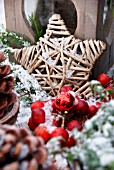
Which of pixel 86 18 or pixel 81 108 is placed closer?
pixel 81 108

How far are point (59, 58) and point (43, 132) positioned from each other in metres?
0.27

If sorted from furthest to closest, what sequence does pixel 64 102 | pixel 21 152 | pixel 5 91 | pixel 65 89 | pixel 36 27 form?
pixel 36 27 → pixel 65 89 → pixel 64 102 → pixel 5 91 → pixel 21 152

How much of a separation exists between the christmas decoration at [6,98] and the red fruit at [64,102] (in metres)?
0.12

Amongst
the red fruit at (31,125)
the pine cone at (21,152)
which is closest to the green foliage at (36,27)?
the red fruit at (31,125)

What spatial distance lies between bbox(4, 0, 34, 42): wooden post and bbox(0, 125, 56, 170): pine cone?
67 cm

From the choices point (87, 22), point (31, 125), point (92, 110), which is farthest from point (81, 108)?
point (87, 22)

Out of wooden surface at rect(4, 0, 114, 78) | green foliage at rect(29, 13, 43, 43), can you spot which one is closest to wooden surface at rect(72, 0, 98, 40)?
wooden surface at rect(4, 0, 114, 78)

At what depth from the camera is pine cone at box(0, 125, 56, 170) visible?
358 mm

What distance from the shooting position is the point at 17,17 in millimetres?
1009

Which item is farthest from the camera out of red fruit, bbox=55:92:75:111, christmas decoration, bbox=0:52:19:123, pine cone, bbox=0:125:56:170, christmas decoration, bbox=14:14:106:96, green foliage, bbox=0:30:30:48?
green foliage, bbox=0:30:30:48

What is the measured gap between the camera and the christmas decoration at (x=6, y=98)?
2.01 ft

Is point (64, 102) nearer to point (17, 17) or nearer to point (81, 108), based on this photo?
point (81, 108)

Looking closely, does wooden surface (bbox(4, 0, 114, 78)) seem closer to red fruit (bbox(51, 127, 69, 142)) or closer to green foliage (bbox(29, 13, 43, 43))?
green foliage (bbox(29, 13, 43, 43))

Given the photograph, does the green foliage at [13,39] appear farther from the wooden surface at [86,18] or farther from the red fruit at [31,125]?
the red fruit at [31,125]
